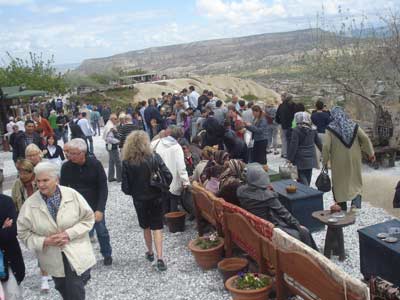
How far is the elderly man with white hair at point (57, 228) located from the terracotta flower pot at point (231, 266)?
167cm

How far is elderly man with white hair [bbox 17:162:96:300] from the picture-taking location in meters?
3.99

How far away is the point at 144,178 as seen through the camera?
570 centimetres

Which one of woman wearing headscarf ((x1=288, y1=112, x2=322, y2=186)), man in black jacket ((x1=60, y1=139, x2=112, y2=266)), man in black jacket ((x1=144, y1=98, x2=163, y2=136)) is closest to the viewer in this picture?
man in black jacket ((x1=60, y1=139, x2=112, y2=266))

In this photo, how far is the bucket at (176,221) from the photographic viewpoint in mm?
7348

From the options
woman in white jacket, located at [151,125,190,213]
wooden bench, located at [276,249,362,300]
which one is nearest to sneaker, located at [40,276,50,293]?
woman in white jacket, located at [151,125,190,213]

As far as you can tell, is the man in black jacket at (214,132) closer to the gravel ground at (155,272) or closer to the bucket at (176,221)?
the gravel ground at (155,272)

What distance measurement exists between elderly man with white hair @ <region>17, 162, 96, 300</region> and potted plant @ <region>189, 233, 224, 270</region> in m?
1.90

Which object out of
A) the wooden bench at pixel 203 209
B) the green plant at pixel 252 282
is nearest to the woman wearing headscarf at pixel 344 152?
the wooden bench at pixel 203 209

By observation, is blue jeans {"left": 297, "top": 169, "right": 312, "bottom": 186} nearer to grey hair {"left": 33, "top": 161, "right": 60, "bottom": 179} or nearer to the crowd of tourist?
the crowd of tourist

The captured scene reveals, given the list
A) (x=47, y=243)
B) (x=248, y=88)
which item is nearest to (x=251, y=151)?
(x=47, y=243)

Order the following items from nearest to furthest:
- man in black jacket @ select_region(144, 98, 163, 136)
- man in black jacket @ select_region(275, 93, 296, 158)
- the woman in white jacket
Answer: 1. the woman in white jacket
2. man in black jacket @ select_region(275, 93, 296, 158)
3. man in black jacket @ select_region(144, 98, 163, 136)

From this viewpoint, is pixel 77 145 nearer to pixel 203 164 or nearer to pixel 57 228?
pixel 57 228

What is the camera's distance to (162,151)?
23.4 feet

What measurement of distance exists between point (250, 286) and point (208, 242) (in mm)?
1431
